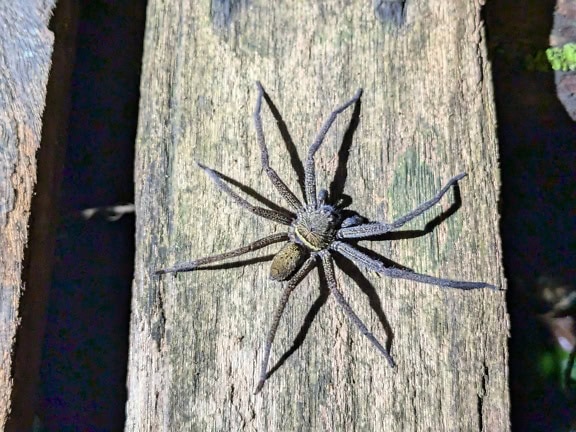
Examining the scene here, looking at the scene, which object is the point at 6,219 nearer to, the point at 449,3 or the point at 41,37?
the point at 41,37

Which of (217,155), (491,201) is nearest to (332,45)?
(217,155)

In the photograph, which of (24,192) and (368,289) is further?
(368,289)

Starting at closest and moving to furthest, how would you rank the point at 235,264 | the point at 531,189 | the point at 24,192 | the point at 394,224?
the point at 24,192, the point at 394,224, the point at 235,264, the point at 531,189

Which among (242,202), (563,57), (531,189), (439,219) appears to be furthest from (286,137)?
(563,57)

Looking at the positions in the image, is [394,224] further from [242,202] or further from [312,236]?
[242,202]

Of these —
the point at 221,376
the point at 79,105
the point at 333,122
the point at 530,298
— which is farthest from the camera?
the point at 79,105

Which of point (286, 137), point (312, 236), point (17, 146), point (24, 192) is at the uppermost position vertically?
point (286, 137)
